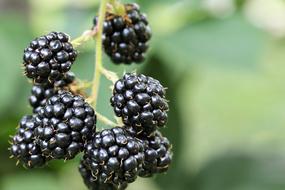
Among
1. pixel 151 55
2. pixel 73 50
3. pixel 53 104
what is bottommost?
pixel 151 55

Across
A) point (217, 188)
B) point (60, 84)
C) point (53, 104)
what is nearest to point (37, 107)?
point (60, 84)

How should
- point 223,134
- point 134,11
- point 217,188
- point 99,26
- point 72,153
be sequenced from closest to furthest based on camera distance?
point 72,153
point 99,26
point 134,11
point 217,188
point 223,134

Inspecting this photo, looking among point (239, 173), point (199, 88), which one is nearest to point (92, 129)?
point (239, 173)

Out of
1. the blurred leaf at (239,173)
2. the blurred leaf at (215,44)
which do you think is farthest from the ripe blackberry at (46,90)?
the blurred leaf at (239,173)

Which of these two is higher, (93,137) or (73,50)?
(73,50)

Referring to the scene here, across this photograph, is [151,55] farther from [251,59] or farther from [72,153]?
[72,153]

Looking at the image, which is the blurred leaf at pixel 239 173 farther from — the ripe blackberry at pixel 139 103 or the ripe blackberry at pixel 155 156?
the ripe blackberry at pixel 139 103
